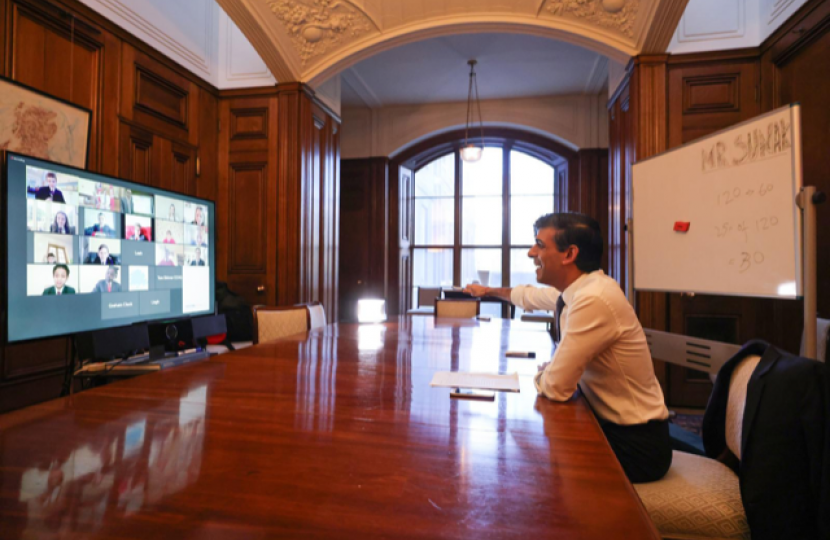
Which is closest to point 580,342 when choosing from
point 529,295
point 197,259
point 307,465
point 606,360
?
point 606,360

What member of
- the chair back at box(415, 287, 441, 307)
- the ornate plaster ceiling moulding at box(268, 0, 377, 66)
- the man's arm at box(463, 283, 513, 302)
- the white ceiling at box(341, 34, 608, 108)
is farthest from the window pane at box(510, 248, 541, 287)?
the man's arm at box(463, 283, 513, 302)

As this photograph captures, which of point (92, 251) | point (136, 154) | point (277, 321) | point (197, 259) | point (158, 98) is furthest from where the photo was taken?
point (158, 98)

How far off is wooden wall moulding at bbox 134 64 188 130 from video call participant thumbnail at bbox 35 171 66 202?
67.9 inches

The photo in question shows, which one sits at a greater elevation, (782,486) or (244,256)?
(244,256)

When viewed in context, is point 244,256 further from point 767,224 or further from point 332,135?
point 767,224

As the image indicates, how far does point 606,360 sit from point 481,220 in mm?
6114

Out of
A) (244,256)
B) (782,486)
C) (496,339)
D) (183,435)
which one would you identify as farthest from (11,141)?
(782,486)

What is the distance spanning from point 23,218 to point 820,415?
265 centimetres

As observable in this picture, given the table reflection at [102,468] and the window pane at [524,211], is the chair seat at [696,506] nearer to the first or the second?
the table reflection at [102,468]

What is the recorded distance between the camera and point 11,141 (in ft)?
8.22

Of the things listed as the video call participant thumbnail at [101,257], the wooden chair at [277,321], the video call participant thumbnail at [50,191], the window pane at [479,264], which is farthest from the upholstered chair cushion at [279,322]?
the window pane at [479,264]

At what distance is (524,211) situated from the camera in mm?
7230

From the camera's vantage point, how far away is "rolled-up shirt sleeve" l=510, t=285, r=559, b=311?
2430 millimetres

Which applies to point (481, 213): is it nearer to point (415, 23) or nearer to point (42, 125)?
point (415, 23)
